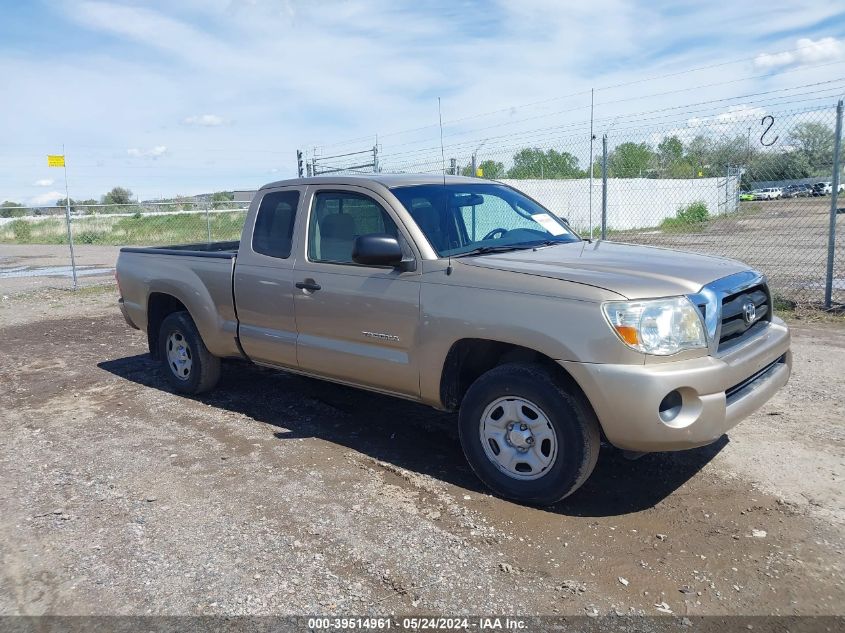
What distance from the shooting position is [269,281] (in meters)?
5.28

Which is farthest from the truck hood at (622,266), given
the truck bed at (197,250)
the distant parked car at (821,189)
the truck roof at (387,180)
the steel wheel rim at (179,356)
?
the distant parked car at (821,189)

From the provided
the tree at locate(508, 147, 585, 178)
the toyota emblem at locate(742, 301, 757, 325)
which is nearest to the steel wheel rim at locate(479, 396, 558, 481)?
the toyota emblem at locate(742, 301, 757, 325)

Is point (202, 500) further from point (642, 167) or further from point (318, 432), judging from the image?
point (642, 167)

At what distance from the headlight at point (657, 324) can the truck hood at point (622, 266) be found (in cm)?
6

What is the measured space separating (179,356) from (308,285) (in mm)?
2103

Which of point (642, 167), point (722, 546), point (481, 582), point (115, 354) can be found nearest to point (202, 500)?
point (481, 582)

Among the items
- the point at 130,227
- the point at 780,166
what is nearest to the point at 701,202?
the point at 780,166

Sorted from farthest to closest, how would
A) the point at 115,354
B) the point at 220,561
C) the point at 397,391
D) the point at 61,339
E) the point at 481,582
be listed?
1. the point at 61,339
2. the point at 115,354
3. the point at 397,391
4. the point at 220,561
5. the point at 481,582

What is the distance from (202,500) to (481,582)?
72.4 inches

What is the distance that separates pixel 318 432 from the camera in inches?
211

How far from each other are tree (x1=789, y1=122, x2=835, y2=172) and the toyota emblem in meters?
5.37

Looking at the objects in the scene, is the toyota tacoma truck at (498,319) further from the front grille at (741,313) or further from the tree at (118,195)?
the tree at (118,195)

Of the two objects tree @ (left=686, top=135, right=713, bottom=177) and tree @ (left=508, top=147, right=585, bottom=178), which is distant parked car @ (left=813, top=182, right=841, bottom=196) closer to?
tree @ (left=686, top=135, right=713, bottom=177)

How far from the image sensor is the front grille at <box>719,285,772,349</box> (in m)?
3.87
